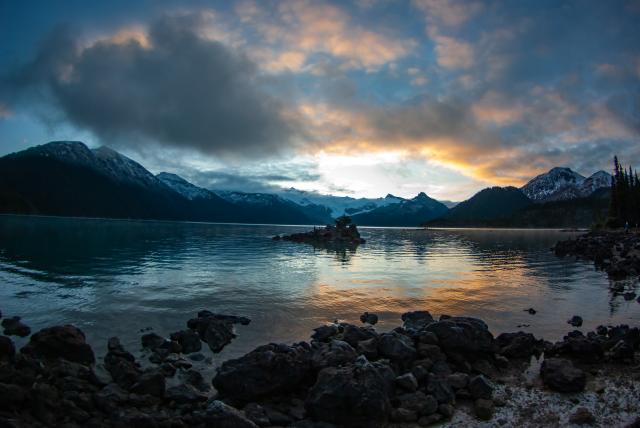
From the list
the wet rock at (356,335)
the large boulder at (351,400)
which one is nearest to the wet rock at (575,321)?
the wet rock at (356,335)

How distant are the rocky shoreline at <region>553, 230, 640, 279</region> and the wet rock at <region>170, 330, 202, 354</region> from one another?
5305 cm

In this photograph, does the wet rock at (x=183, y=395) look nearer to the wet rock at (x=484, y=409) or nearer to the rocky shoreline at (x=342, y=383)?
the rocky shoreline at (x=342, y=383)

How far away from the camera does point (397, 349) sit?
20125 mm

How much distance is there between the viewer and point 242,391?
16.7 meters

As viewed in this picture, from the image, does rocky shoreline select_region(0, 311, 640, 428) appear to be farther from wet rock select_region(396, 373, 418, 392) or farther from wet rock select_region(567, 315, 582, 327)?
wet rock select_region(567, 315, 582, 327)

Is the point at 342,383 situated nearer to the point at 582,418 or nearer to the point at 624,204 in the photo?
the point at 582,418

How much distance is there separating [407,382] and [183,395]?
9652 mm

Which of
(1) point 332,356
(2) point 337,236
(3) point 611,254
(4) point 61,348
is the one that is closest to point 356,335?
(1) point 332,356

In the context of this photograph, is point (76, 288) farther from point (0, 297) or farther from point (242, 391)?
point (242, 391)

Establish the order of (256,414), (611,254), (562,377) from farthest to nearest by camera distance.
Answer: (611,254), (562,377), (256,414)

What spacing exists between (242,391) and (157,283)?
106 feet

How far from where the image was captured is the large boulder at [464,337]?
20688mm

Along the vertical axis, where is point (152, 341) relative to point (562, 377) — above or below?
below

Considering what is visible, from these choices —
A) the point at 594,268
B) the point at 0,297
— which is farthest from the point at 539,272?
the point at 0,297
